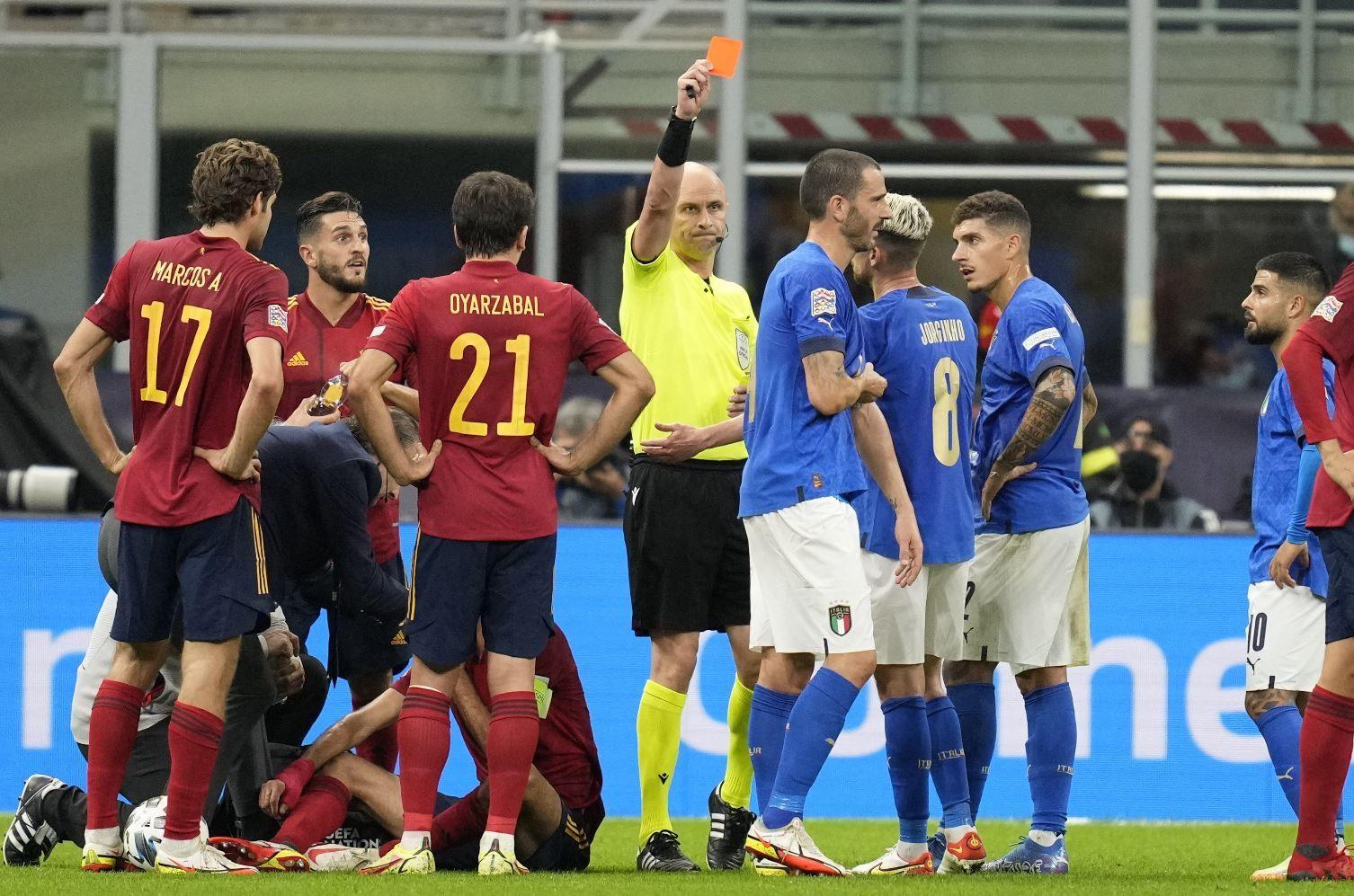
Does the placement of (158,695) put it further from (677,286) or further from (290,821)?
(677,286)

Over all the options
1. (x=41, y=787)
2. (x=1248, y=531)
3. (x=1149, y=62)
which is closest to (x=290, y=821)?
(x=41, y=787)

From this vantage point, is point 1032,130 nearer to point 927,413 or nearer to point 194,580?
point 927,413

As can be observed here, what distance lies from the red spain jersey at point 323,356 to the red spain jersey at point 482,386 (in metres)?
1.11

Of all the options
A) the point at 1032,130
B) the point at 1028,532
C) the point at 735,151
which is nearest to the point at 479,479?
the point at 1028,532

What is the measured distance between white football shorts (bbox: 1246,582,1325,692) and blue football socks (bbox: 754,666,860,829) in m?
1.77

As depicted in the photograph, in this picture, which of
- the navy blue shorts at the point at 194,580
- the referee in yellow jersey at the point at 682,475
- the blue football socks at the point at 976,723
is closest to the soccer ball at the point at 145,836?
the navy blue shorts at the point at 194,580

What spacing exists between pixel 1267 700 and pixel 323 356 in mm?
3495

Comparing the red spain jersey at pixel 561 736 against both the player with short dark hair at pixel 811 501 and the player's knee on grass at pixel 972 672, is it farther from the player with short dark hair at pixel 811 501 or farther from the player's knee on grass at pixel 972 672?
the player's knee on grass at pixel 972 672

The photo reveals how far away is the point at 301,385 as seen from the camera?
24.1 ft

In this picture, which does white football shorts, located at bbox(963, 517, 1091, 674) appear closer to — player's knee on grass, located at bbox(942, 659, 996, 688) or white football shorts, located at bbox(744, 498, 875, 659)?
player's knee on grass, located at bbox(942, 659, 996, 688)

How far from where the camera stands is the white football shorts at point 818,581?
610 cm

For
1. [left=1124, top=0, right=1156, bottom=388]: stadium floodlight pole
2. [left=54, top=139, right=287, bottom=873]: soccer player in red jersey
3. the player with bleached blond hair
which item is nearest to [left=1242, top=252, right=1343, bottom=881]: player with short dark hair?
the player with bleached blond hair

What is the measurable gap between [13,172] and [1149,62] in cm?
619

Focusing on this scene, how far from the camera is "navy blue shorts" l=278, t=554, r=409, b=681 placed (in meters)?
7.02
